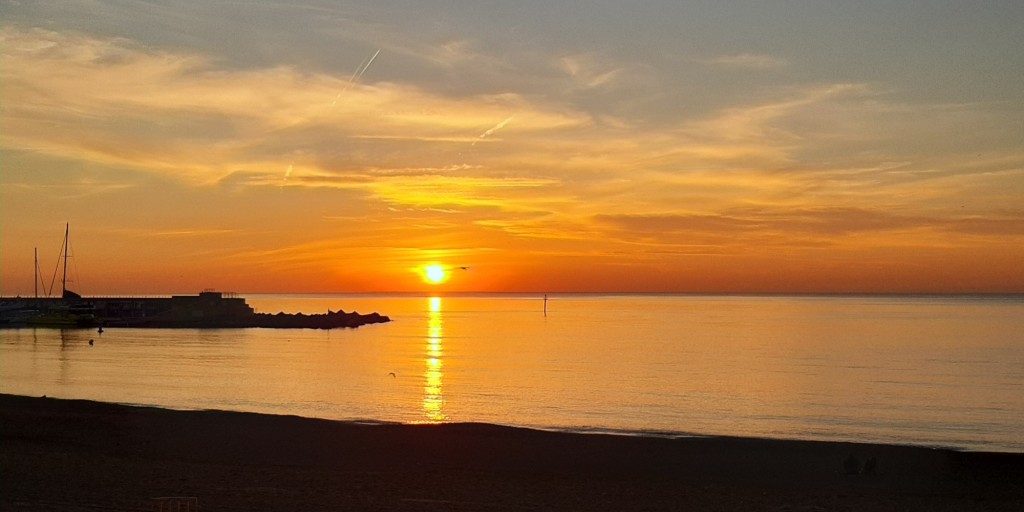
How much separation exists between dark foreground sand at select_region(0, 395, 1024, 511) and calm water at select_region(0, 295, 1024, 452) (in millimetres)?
6163

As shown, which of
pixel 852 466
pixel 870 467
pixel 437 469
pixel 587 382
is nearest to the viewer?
pixel 437 469

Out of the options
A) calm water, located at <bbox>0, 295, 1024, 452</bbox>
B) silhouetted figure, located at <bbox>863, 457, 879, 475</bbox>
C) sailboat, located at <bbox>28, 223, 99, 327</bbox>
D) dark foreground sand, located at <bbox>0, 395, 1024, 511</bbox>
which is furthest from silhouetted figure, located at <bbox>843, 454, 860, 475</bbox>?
sailboat, located at <bbox>28, 223, 99, 327</bbox>

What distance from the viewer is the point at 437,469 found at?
72.0 ft

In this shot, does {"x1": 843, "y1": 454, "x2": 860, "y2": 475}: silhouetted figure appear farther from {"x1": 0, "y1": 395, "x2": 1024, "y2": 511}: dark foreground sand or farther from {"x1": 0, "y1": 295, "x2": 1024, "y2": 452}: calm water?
{"x1": 0, "y1": 295, "x2": 1024, "y2": 452}: calm water

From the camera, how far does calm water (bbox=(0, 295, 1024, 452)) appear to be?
36.2 meters

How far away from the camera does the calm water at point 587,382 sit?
36.2 metres

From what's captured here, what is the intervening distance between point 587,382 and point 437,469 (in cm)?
3099

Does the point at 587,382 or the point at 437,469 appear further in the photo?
the point at 587,382

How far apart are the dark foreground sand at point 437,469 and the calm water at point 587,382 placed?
616 cm

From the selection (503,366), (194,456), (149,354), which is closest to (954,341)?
(503,366)

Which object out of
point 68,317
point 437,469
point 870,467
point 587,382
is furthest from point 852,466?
point 68,317

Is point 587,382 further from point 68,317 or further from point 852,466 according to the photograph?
point 68,317

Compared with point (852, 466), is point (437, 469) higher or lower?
higher

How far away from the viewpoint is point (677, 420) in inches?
1423
